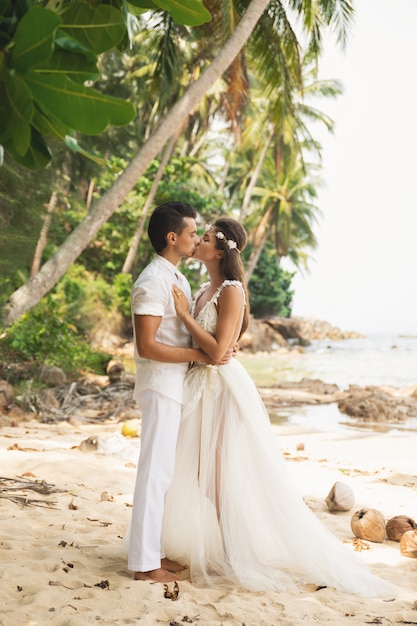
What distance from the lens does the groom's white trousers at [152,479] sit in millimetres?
2867

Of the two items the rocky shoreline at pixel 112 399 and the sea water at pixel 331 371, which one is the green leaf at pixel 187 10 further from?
the sea water at pixel 331 371

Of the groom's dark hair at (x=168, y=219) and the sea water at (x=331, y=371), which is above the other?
the groom's dark hair at (x=168, y=219)

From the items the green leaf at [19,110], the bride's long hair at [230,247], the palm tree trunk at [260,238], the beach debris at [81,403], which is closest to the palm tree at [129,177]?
the beach debris at [81,403]

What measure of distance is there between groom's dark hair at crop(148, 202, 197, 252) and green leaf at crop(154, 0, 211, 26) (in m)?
1.81

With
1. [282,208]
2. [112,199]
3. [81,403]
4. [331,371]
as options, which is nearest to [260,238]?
[282,208]

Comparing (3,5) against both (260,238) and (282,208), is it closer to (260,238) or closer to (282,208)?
(260,238)

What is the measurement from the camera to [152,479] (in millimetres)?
2908

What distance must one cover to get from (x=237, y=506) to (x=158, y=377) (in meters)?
0.75

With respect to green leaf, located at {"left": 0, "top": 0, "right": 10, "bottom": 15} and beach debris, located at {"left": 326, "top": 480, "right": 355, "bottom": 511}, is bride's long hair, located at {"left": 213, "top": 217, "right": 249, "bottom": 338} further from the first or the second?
green leaf, located at {"left": 0, "top": 0, "right": 10, "bottom": 15}

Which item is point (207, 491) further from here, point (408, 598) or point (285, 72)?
point (285, 72)

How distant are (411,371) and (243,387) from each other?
21.2m

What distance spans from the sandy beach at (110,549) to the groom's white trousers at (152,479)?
15cm

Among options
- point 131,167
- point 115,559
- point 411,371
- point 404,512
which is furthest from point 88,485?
point 411,371

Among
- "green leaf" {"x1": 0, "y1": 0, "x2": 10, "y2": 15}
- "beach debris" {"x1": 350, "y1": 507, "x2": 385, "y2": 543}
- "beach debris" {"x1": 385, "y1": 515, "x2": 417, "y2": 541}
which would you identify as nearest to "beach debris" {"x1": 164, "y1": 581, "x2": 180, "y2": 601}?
"beach debris" {"x1": 350, "y1": 507, "x2": 385, "y2": 543}
